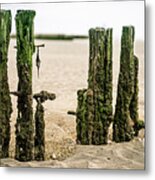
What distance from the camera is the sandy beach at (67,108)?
8.02 feet

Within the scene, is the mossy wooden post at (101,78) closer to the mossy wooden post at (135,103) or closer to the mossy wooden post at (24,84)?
the mossy wooden post at (135,103)

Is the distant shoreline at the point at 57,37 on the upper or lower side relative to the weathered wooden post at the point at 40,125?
upper

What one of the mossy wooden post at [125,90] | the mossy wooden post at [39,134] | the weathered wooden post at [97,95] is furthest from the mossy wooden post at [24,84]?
the mossy wooden post at [125,90]

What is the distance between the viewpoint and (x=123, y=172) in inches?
96.3

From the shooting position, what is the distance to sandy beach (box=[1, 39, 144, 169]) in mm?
2445

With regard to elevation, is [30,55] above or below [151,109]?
above

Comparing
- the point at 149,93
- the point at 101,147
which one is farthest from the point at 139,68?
the point at 101,147

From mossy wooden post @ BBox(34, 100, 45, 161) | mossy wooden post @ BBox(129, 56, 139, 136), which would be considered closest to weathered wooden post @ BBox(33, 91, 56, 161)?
mossy wooden post @ BBox(34, 100, 45, 161)

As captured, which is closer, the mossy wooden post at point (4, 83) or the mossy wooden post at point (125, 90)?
Answer: the mossy wooden post at point (125, 90)

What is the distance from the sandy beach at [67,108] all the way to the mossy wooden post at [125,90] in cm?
2

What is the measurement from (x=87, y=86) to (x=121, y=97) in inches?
6.1

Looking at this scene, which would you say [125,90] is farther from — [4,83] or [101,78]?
[4,83]

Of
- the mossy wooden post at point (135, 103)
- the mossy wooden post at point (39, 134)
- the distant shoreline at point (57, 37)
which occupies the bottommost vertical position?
the mossy wooden post at point (39, 134)

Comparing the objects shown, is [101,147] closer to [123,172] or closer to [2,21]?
[123,172]
